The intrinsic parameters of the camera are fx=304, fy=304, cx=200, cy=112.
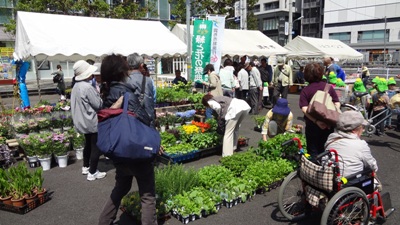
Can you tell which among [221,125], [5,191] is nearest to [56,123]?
[5,191]

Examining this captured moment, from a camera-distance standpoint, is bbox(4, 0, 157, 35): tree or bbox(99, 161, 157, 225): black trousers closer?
bbox(99, 161, 157, 225): black trousers

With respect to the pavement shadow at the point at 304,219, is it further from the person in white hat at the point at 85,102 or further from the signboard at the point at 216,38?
the signboard at the point at 216,38

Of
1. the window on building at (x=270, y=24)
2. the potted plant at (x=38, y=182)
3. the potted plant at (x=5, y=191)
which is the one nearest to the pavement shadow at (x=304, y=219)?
the potted plant at (x=38, y=182)

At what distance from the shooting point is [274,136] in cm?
582

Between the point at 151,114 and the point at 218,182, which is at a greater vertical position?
the point at 151,114

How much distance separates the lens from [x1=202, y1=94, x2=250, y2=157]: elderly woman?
5793mm

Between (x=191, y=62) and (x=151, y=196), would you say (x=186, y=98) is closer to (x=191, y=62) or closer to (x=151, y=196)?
(x=191, y=62)

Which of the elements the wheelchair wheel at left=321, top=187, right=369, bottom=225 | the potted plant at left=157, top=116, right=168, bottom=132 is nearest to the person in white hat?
the potted plant at left=157, top=116, right=168, bottom=132

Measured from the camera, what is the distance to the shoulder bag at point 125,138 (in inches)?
106

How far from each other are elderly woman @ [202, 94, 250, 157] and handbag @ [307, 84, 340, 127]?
194cm

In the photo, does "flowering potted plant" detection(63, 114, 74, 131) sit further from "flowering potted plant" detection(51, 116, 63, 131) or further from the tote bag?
the tote bag

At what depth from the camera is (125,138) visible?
2.70 metres

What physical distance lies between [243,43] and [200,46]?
168 inches

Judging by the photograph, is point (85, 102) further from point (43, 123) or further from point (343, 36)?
point (343, 36)
